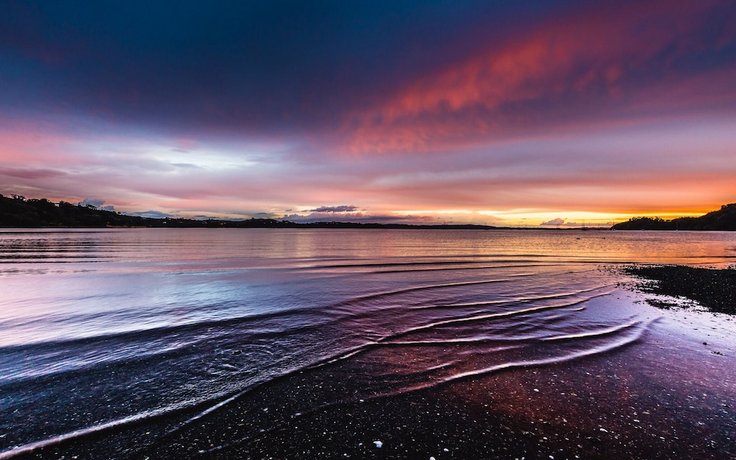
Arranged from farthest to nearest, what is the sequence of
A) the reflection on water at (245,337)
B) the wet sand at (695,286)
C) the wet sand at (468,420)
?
1. the wet sand at (695,286)
2. the reflection on water at (245,337)
3. the wet sand at (468,420)

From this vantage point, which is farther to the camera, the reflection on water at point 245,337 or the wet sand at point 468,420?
the reflection on water at point 245,337

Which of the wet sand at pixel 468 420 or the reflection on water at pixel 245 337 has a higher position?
the wet sand at pixel 468 420

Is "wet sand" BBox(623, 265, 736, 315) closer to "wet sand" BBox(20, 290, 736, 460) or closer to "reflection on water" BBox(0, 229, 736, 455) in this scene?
"reflection on water" BBox(0, 229, 736, 455)

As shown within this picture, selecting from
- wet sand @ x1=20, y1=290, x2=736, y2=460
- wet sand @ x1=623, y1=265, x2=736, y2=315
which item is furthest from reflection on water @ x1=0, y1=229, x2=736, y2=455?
wet sand @ x1=623, y1=265, x2=736, y2=315

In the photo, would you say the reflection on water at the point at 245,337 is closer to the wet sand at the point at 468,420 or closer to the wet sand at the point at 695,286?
the wet sand at the point at 468,420

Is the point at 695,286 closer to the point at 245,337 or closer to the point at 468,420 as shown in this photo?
the point at 468,420

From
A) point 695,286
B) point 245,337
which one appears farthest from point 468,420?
point 695,286

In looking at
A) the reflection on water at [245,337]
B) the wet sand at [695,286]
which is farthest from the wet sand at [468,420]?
the wet sand at [695,286]

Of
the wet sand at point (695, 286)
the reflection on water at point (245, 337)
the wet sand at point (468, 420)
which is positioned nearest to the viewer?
the wet sand at point (468, 420)

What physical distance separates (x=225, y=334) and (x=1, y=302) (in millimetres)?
16626

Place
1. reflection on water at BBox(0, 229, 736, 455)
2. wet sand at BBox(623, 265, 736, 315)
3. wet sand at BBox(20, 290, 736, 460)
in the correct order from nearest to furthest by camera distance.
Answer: wet sand at BBox(20, 290, 736, 460) → reflection on water at BBox(0, 229, 736, 455) → wet sand at BBox(623, 265, 736, 315)

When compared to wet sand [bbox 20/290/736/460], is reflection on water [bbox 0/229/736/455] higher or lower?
lower

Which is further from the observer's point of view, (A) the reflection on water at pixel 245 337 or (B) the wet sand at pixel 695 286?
(B) the wet sand at pixel 695 286

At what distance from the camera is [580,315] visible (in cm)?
1728
